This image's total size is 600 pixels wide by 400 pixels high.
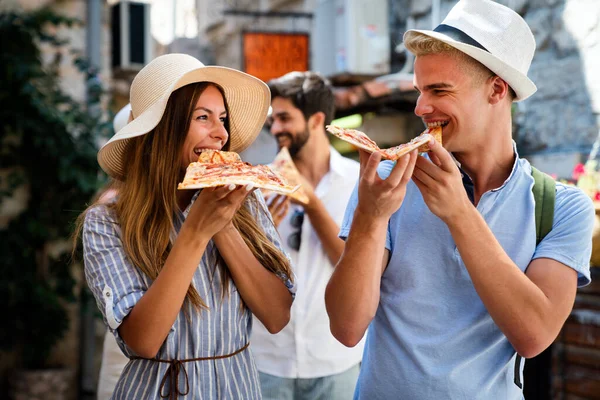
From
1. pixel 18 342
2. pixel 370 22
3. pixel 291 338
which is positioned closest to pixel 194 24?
pixel 370 22

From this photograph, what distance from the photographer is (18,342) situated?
6250 mm

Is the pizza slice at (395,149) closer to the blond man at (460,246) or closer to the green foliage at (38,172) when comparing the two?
the blond man at (460,246)

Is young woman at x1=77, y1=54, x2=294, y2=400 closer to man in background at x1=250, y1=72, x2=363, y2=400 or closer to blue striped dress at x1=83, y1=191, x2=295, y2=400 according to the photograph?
blue striped dress at x1=83, y1=191, x2=295, y2=400

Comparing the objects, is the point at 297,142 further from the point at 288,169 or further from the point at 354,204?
the point at 354,204

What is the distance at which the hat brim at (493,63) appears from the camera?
215 centimetres

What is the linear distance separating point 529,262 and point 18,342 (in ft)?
16.9

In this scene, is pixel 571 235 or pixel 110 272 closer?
pixel 571 235

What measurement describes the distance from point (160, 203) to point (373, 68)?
6.40 m

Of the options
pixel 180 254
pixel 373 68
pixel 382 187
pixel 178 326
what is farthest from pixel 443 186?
pixel 373 68

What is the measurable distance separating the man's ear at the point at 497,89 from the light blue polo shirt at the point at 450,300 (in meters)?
0.21

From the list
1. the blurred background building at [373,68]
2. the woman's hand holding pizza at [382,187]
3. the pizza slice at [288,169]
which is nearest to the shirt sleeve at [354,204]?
the woman's hand holding pizza at [382,187]

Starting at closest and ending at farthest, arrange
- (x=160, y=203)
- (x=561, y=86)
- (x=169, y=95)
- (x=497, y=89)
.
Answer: (x=497, y=89) → (x=169, y=95) → (x=160, y=203) → (x=561, y=86)

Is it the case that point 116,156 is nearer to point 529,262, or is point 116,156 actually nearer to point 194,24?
point 529,262

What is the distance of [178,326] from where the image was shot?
7.65 feet
